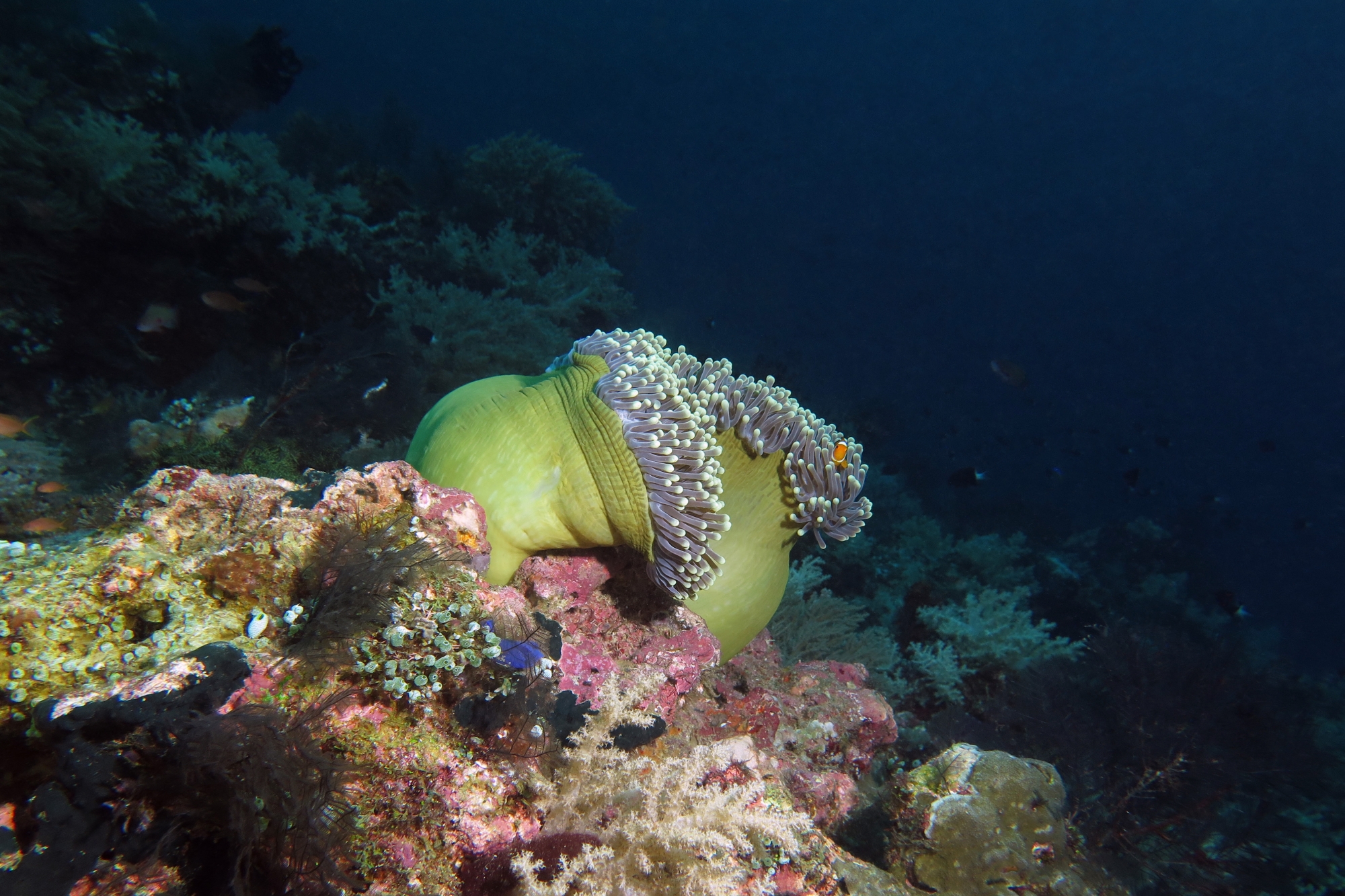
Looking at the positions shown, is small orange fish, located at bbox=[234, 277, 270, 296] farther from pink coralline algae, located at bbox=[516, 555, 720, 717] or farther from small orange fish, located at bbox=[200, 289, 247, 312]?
pink coralline algae, located at bbox=[516, 555, 720, 717]

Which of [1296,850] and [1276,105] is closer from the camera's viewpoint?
[1296,850]

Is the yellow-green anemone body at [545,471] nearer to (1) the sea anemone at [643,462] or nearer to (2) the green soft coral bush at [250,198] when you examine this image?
(1) the sea anemone at [643,462]

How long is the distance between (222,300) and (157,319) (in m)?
1.01

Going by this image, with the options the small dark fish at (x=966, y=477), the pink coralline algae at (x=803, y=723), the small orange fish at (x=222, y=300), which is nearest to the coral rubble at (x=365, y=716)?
the pink coralline algae at (x=803, y=723)

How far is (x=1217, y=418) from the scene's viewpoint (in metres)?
60.9

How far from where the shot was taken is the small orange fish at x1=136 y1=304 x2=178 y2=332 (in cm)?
689

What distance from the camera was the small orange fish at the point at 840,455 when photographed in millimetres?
3502

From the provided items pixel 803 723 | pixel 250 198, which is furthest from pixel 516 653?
pixel 250 198

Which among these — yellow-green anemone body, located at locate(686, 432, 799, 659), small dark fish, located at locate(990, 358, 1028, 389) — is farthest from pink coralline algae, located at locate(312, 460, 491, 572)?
small dark fish, located at locate(990, 358, 1028, 389)

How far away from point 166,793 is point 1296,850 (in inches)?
469

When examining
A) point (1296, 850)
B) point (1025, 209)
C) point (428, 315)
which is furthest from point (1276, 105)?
point (428, 315)

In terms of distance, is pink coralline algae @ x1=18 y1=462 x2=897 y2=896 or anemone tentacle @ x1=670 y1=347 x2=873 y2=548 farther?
anemone tentacle @ x1=670 y1=347 x2=873 y2=548

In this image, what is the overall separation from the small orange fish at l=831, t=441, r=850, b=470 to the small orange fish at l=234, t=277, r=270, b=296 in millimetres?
7181

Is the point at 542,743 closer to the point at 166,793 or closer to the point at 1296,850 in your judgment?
the point at 166,793
